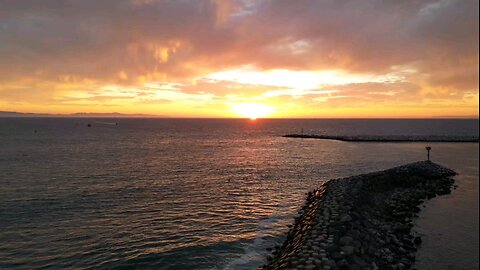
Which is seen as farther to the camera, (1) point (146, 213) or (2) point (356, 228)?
(1) point (146, 213)

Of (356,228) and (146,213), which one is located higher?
(356,228)

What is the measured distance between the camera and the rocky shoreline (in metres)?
13.6

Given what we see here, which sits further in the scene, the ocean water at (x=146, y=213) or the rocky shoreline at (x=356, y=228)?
the ocean water at (x=146, y=213)

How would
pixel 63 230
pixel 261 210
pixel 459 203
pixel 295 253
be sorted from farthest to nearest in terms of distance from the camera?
pixel 459 203
pixel 261 210
pixel 63 230
pixel 295 253

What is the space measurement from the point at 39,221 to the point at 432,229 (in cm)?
2326

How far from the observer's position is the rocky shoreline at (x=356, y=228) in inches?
534

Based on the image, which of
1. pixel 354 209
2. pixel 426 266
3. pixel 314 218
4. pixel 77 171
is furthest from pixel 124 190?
pixel 426 266

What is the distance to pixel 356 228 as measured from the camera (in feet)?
55.6

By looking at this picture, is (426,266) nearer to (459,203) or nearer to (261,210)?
(261,210)

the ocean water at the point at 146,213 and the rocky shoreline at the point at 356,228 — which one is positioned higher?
the rocky shoreline at the point at 356,228

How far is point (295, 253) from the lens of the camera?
45.4ft

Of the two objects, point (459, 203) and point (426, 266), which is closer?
point (426, 266)

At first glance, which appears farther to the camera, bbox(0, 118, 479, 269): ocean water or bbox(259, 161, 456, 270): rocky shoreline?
bbox(0, 118, 479, 269): ocean water

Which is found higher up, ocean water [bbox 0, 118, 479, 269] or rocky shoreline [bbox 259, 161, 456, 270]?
rocky shoreline [bbox 259, 161, 456, 270]
